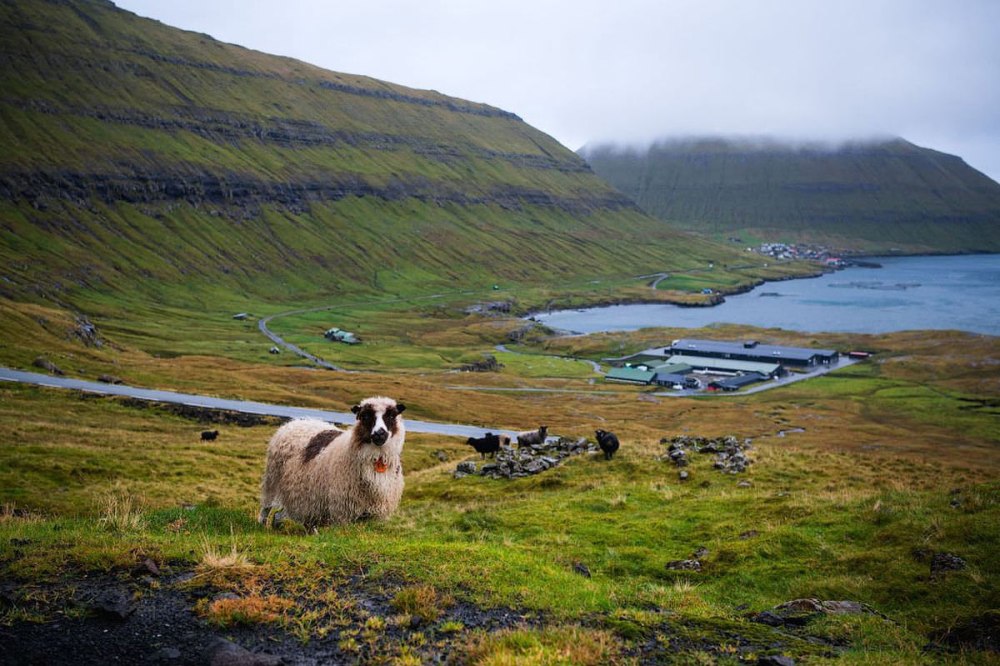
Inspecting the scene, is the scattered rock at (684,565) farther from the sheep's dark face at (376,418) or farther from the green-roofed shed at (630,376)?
the green-roofed shed at (630,376)

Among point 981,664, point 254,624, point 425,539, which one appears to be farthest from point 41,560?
point 981,664

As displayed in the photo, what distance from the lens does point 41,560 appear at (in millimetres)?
11102

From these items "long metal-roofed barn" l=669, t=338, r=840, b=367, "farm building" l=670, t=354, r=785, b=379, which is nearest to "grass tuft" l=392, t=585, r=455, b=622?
"farm building" l=670, t=354, r=785, b=379

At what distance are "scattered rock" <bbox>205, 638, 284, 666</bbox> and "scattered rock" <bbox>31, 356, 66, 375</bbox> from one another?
70878 millimetres

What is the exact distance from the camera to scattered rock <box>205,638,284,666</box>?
8766 mm

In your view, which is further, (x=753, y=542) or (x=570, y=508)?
(x=570, y=508)

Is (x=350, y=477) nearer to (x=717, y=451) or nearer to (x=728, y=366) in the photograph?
(x=717, y=451)

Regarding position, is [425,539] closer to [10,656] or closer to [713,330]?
[10,656]

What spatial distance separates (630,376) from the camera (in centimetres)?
13725

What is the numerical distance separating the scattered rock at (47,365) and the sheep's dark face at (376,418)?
213 feet

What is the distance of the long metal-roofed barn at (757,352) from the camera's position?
496 ft

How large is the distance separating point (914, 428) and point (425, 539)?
97.8m

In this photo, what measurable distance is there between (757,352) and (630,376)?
3700 centimetres

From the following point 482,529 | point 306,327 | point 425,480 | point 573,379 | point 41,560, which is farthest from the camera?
point 306,327
